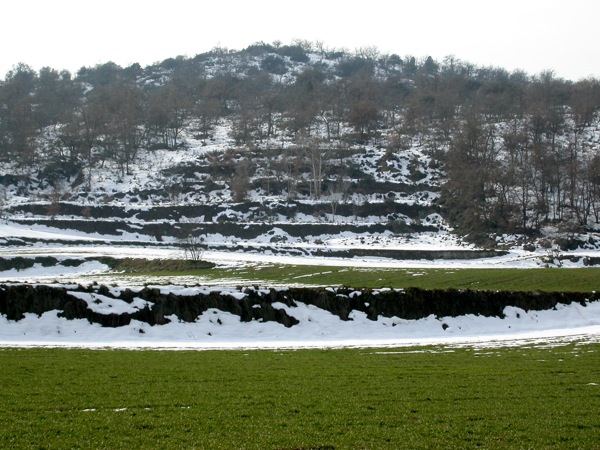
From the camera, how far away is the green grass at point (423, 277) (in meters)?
33.9

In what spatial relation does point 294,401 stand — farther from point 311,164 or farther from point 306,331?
point 311,164

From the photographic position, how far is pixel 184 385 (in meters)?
12.8

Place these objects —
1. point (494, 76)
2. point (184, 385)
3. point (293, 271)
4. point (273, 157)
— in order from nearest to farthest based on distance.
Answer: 1. point (184, 385)
2. point (293, 271)
3. point (273, 157)
4. point (494, 76)

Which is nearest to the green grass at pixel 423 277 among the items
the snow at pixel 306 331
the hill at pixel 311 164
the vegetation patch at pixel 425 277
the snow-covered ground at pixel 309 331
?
the vegetation patch at pixel 425 277

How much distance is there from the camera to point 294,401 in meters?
11.4

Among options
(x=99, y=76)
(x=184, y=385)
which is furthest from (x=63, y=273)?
(x=99, y=76)

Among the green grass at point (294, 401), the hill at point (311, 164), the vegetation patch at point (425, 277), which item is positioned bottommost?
the green grass at point (294, 401)

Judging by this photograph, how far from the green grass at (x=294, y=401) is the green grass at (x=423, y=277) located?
652 inches

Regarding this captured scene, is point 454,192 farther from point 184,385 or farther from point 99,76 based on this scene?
point 99,76

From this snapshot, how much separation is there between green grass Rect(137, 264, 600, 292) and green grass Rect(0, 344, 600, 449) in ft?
54.4

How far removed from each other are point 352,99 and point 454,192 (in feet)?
168

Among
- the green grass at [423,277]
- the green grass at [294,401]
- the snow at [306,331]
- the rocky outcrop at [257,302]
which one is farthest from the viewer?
the green grass at [423,277]

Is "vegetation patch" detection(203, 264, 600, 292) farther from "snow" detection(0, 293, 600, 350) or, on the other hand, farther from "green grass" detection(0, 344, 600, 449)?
"green grass" detection(0, 344, 600, 449)

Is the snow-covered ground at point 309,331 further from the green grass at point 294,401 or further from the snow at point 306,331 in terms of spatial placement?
the green grass at point 294,401
